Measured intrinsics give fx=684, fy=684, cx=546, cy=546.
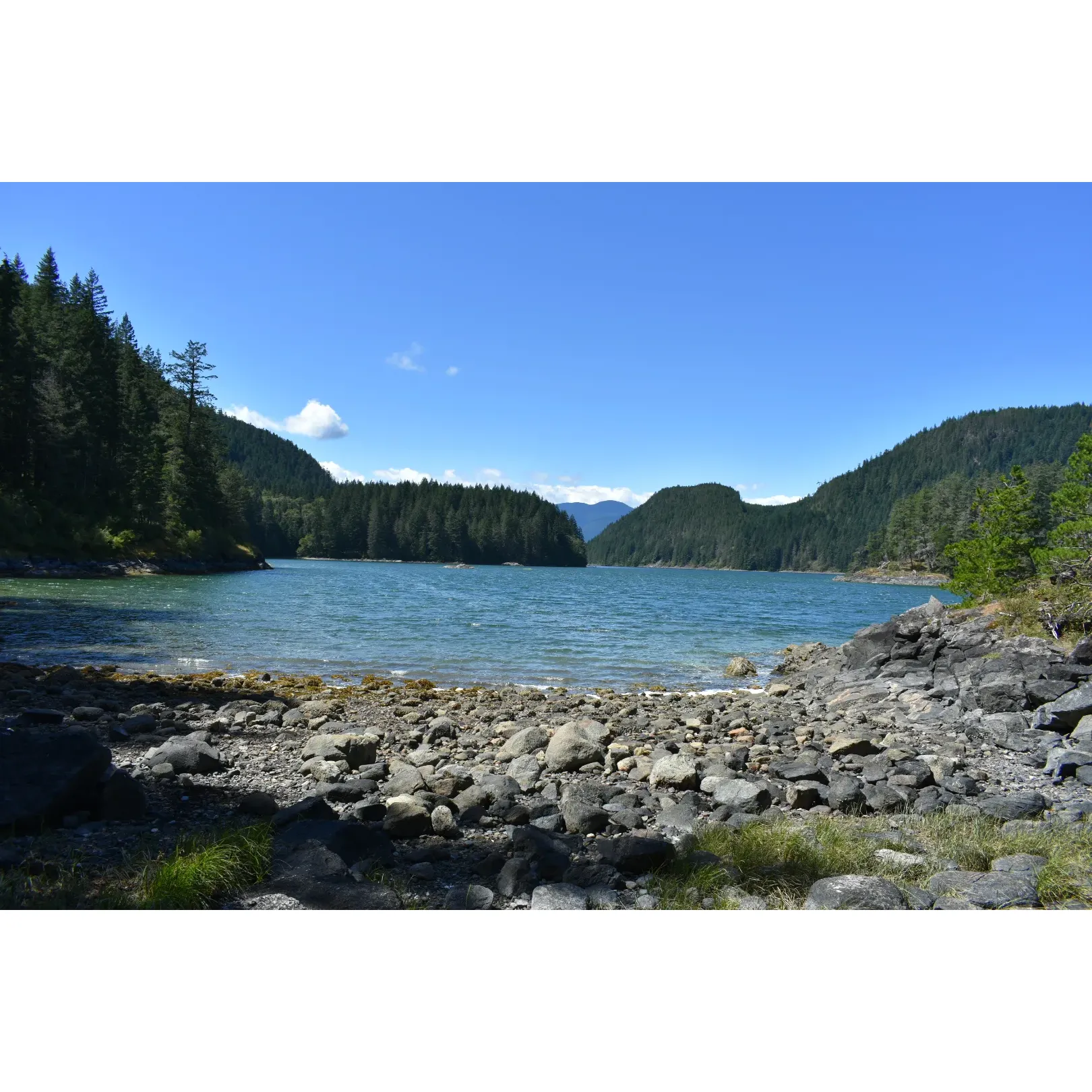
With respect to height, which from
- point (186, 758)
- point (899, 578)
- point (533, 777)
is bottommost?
point (533, 777)

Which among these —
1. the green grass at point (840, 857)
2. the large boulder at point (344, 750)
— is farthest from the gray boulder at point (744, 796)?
the large boulder at point (344, 750)

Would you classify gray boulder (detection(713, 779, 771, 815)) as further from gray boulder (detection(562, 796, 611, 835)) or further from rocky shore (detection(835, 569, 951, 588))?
rocky shore (detection(835, 569, 951, 588))

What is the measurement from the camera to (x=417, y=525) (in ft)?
551

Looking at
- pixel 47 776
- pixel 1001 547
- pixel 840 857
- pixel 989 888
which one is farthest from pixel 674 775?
pixel 1001 547

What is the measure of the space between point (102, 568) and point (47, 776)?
5355cm

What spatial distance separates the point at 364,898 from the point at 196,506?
79.5 metres

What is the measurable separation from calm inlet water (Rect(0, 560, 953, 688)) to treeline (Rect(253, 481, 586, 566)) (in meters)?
103

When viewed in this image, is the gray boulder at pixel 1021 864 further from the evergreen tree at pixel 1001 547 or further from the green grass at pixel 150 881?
the evergreen tree at pixel 1001 547

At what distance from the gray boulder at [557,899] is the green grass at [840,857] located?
63 centimetres

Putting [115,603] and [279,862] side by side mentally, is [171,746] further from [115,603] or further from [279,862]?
[115,603]

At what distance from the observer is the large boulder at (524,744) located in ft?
36.9

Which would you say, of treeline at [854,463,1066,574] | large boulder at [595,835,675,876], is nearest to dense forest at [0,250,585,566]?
large boulder at [595,835,675,876]

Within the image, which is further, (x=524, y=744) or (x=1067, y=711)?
(x=1067, y=711)

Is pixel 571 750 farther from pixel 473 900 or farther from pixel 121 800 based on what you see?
pixel 121 800
